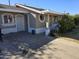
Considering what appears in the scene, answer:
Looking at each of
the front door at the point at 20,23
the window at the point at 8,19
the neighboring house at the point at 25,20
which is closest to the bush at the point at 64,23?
the neighboring house at the point at 25,20

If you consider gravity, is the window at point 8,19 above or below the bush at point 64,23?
above

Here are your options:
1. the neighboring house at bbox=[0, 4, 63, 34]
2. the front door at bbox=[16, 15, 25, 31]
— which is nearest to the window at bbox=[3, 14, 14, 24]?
the neighboring house at bbox=[0, 4, 63, 34]

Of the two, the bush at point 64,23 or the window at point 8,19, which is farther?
the bush at point 64,23

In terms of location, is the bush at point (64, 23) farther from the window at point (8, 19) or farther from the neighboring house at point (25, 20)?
the window at point (8, 19)

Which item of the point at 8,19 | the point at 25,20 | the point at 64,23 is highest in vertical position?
the point at 8,19

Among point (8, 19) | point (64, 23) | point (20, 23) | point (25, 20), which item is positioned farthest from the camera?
Answer: point (25, 20)

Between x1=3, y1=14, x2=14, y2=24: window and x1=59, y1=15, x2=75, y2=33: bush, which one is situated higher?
x1=3, y1=14, x2=14, y2=24: window

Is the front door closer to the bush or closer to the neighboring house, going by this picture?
the neighboring house

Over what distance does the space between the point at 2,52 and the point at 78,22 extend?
24.9 meters

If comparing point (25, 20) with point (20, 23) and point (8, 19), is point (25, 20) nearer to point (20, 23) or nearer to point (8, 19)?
point (20, 23)

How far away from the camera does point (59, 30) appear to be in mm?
20172

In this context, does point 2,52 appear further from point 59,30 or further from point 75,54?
point 59,30

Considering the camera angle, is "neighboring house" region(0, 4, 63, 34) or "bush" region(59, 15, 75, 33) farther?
"bush" region(59, 15, 75, 33)

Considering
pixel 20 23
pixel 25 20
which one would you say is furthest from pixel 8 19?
pixel 25 20
